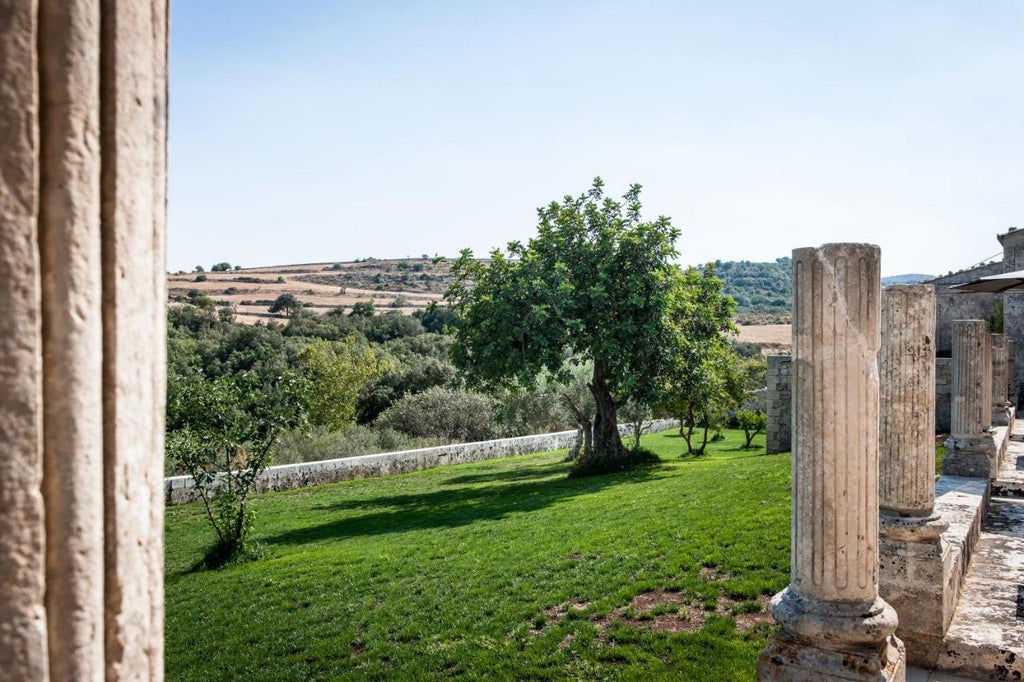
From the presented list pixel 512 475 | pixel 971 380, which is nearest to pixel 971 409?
pixel 971 380

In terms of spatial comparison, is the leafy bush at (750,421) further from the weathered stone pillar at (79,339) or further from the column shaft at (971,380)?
the weathered stone pillar at (79,339)

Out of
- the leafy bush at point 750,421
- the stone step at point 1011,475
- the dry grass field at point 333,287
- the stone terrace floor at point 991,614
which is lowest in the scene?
the leafy bush at point 750,421

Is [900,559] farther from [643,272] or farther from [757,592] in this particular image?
[643,272]

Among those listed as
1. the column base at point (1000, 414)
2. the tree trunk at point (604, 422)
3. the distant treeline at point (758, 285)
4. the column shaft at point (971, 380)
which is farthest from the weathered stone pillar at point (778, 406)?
the distant treeline at point (758, 285)

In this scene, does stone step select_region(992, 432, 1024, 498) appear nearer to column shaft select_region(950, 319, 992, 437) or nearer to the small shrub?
column shaft select_region(950, 319, 992, 437)

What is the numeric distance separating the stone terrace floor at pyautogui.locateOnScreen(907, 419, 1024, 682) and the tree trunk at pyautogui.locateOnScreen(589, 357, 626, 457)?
11232mm

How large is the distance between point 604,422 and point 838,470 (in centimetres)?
1581

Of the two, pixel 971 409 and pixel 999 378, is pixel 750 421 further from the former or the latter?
pixel 971 409

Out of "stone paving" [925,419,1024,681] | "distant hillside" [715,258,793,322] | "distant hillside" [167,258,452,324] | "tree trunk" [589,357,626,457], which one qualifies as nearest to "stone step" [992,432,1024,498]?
→ "stone paving" [925,419,1024,681]

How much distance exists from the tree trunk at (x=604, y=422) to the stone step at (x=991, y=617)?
11.9 m

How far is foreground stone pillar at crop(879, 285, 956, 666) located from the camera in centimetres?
528

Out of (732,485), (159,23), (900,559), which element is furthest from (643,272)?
(159,23)

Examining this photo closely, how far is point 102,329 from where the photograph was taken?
106 centimetres

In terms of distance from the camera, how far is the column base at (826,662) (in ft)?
12.8
